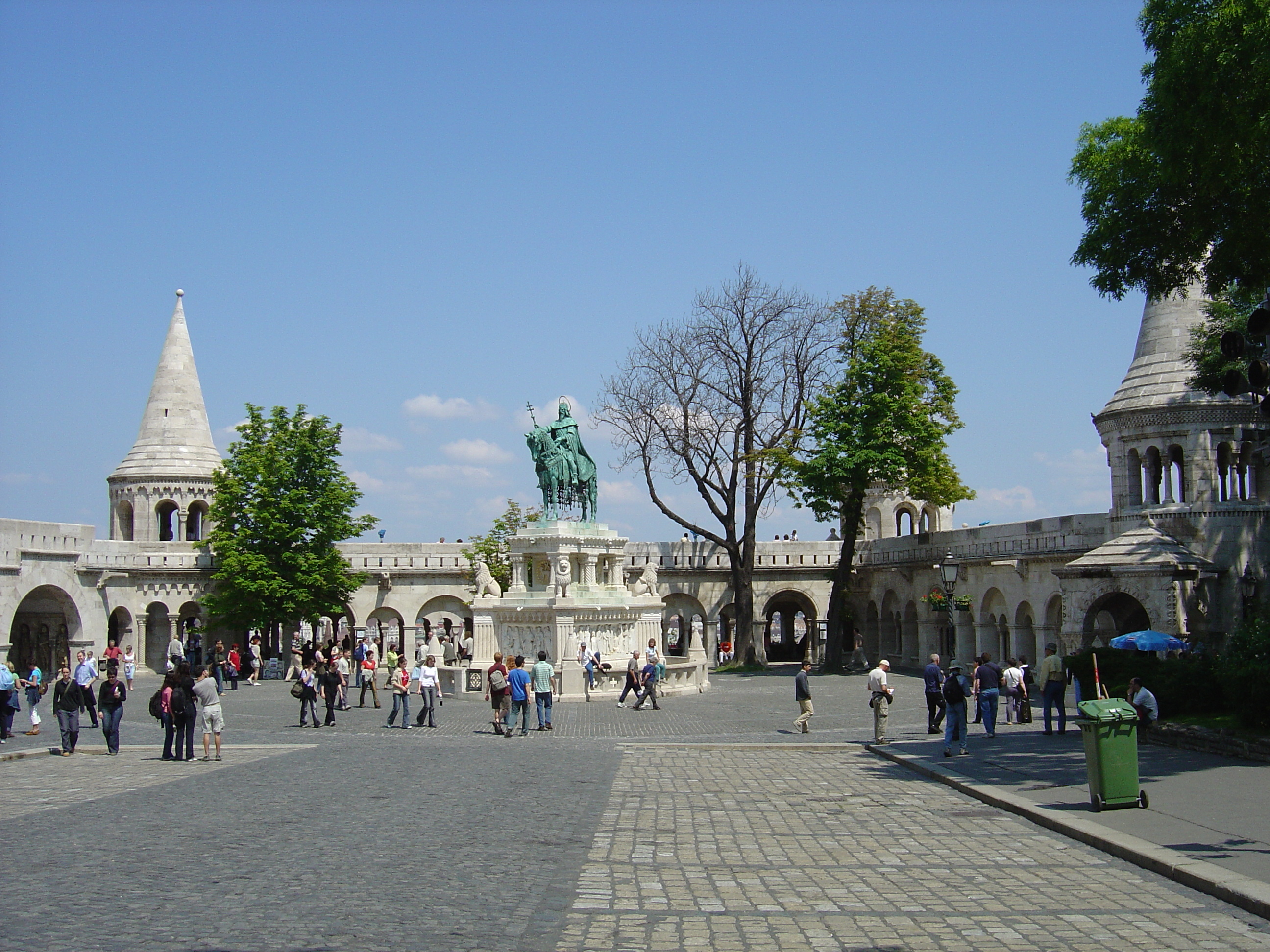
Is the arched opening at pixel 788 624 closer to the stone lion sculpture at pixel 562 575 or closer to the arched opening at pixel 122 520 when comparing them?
the stone lion sculpture at pixel 562 575

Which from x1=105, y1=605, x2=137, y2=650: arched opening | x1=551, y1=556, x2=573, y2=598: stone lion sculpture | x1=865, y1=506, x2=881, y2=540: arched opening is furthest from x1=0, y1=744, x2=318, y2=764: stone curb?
x1=865, y1=506, x2=881, y2=540: arched opening

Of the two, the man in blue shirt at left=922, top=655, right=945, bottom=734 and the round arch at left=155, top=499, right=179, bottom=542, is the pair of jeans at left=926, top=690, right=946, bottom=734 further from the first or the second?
the round arch at left=155, top=499, right=179, bottom=542

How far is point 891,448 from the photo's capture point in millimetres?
37688

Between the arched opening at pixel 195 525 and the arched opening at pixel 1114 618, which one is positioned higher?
the arched opening at pixel 195 525

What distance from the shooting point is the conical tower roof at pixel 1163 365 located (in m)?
27.8

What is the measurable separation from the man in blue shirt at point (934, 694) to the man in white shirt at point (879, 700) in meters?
0.96

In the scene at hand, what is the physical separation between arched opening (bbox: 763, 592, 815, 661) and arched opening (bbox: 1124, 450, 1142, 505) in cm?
1854

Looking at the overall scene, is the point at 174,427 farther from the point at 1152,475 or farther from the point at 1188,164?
the point at 1188,164

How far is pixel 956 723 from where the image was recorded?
16141 millimetres

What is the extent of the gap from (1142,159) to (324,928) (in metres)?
15.3

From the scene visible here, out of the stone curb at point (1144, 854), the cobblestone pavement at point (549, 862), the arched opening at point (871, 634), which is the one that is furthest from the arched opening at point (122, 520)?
the stone curb at point (1144, 854)

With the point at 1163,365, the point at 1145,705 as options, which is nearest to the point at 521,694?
the point at 1145,705

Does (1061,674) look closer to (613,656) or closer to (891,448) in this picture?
(613,656)

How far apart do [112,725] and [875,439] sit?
2570 centimetres
